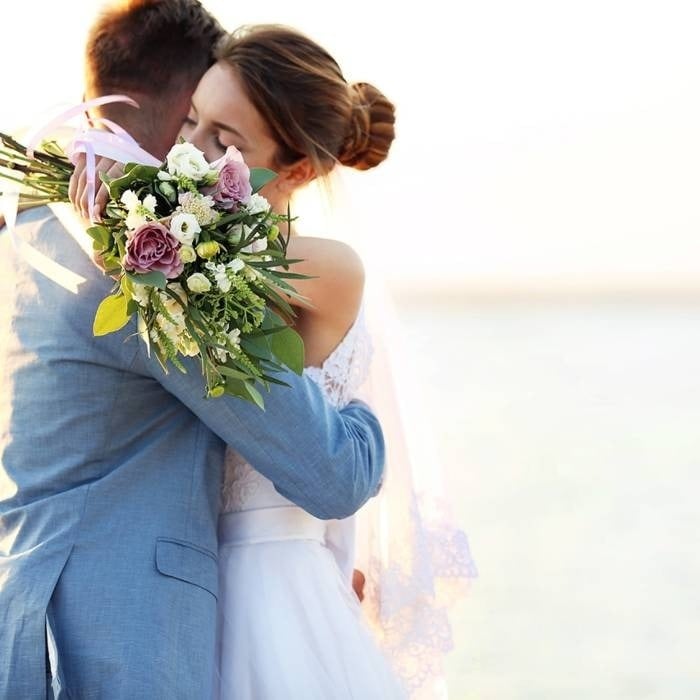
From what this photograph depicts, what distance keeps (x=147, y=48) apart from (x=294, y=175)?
388 mm

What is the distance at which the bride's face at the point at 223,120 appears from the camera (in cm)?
246

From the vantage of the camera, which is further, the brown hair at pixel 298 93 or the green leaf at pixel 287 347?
the brown hair at pixel 298 93

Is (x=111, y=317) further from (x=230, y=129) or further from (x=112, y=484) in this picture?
(x=230, y=129)

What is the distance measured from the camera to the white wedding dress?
229 centimetres

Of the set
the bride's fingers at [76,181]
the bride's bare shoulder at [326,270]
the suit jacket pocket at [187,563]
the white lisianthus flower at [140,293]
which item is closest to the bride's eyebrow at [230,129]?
the bride's bare shoulder at [326,270]

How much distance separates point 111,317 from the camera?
1932 millimetres

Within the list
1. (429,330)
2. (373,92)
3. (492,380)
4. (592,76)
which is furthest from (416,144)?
(373,92)

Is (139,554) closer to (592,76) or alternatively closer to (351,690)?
(351,690)

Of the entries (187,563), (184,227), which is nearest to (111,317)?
(184,227)

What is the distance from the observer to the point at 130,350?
211 centimetres

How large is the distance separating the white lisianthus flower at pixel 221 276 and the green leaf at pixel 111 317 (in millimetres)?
163

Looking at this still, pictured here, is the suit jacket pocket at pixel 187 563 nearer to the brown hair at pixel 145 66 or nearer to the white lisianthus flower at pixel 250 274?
the white lisianthus flower at pixel 250 274

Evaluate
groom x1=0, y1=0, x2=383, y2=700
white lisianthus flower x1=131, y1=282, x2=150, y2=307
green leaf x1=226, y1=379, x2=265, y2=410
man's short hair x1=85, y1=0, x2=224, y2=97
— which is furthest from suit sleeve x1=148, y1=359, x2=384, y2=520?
man's short hair x1=85, y1=0, x2=224, y2=97

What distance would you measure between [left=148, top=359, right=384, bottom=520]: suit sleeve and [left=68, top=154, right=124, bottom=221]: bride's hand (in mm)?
281
